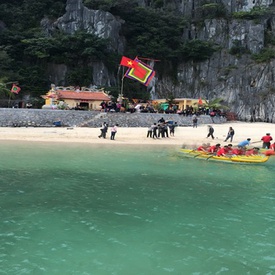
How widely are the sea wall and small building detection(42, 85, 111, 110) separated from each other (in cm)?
426

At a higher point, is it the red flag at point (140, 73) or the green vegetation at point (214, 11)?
the green vegetation at point (214, 11)

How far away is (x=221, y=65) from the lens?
6047 centimetres

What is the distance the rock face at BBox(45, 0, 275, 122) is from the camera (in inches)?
2184

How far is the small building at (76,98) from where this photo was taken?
40.1m

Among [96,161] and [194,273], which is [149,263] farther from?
[96,161]

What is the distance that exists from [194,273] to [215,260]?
0.80 metres

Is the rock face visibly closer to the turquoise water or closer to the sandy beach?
the sandy beach

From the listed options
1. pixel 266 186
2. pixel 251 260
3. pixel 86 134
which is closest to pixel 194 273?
pixel 251 260

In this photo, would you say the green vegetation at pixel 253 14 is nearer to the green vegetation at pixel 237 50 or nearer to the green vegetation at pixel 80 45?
the green vegetation at pixel 80 45

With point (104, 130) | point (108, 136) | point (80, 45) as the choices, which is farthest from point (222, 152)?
point (80, 45)

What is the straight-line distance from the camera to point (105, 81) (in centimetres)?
5434

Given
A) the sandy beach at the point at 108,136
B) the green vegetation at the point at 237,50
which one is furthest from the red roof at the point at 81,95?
the green vegetation at the point at 237,50

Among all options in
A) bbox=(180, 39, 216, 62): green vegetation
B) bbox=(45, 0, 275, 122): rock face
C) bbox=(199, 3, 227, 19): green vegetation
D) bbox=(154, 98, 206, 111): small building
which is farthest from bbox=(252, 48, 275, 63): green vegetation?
bbox=(154, 98, 206, 111): small building

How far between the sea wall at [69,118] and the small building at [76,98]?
168 inches
